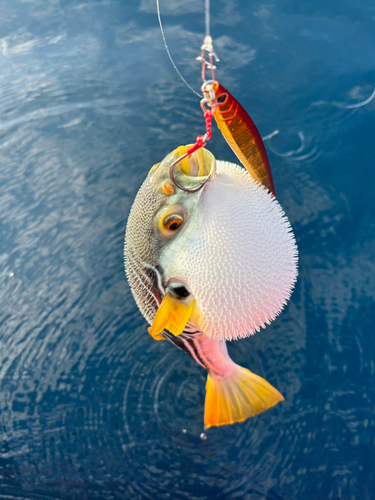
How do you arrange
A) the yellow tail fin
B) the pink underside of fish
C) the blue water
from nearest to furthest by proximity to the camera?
the pink underside of fish → the yellow tail fin → the blue water

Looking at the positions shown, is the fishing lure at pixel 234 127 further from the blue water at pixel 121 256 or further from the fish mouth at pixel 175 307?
the blue water at pixel 121 256

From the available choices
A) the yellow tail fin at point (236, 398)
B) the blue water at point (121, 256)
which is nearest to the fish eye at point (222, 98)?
the yellow tail fin at point (236, 398)

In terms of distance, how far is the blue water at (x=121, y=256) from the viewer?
1.78 m

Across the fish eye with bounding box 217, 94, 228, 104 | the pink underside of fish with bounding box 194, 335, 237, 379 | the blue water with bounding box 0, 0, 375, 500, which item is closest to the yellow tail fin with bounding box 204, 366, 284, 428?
the pink underside of fish with bounding box 194, 335, 237, 379

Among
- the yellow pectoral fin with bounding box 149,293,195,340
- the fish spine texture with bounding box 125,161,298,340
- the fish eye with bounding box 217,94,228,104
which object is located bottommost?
the yellow pectoral fin with bounding box 149,293,195,340

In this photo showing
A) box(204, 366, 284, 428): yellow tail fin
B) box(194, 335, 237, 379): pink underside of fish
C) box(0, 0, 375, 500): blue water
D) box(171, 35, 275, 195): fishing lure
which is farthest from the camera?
box(0, 0, 375, 500): blue water

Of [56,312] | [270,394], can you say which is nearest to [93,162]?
[56,312]

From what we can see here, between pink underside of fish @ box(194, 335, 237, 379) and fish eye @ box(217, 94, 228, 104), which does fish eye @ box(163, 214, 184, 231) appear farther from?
pink underside of fish @ box(194, 335, 237, 379)

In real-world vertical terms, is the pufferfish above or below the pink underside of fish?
above

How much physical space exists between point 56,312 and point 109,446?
0.69m

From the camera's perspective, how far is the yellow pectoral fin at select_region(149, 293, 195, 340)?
117 centimetres

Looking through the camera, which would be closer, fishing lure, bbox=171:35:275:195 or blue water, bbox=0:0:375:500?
fishing lure, bbox=171:35:275:195

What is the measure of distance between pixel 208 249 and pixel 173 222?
135 mm

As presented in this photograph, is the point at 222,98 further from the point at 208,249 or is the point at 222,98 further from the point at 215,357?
the point at 215,357
